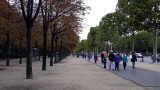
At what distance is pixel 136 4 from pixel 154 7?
2.87 metres

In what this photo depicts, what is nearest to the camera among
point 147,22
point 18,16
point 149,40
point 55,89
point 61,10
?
point 55,89

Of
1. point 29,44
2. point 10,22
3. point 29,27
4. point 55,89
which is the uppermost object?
point 10,22

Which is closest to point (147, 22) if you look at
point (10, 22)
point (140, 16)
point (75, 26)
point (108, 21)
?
point (140, 16)

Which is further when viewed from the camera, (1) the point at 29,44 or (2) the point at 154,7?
(2) the point at 154,7

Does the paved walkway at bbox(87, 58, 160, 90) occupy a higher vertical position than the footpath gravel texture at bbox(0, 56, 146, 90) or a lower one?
lower

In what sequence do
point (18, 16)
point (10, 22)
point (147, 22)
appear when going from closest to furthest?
1. point (10, 22)
2. point (18, 16)
3. point (147, 22)

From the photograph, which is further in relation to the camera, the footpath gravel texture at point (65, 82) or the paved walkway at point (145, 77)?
the paved walkway at point (145, 77)

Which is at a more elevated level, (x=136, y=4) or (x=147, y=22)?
(x=136, y=4)

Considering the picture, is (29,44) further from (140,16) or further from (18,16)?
(140,16)

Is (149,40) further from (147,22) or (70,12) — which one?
(70,12)

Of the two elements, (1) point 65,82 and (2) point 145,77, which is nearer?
(1) point 65,82

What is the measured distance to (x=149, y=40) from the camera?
106 m

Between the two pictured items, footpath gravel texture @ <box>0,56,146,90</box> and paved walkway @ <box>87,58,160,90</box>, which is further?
paved walkway @ <box>87,58,160,90</box>

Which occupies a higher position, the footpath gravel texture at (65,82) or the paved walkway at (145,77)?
the footpath gravel texture at (65,82)
